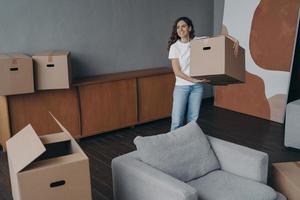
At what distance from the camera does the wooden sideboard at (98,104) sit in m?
3.82

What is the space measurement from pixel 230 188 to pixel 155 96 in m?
2.77

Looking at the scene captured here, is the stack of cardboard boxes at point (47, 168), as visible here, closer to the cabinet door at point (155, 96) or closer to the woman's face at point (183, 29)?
the woman's face at point (183, 29)

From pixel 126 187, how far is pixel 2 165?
2.01 m

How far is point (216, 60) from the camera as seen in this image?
2619 mm

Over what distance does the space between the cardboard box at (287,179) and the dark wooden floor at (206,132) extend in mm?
1101

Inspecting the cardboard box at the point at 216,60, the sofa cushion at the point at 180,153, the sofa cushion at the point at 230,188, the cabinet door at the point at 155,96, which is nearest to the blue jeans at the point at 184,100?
the cardboard box at the point at 216,60

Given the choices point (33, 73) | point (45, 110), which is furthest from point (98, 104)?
point (33, 73)

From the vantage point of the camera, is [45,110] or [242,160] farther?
[45,110]

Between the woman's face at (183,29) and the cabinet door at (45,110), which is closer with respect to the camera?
the woman's face at (183,29)

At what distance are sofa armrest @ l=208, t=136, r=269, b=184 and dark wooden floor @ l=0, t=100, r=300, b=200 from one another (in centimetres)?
108

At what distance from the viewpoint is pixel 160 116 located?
4852mm

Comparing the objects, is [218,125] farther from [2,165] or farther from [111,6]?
[2,165]

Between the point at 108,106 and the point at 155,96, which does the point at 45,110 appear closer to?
the point at 108,106

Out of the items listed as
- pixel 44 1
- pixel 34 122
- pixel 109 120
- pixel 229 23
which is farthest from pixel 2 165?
pixel 229 23
